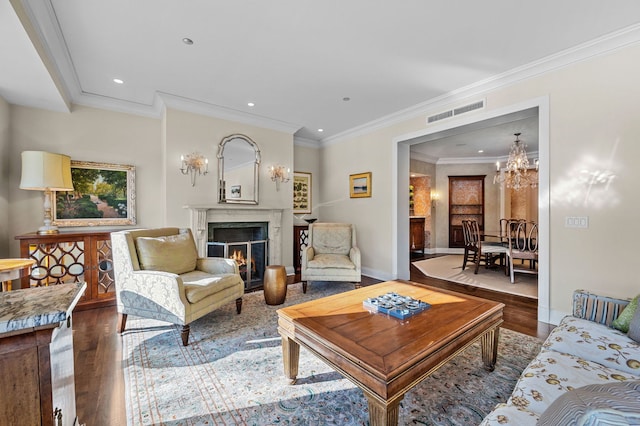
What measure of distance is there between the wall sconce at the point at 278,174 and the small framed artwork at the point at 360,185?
49.4 inches

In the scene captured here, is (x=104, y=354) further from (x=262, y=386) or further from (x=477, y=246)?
(x=477, y=246)

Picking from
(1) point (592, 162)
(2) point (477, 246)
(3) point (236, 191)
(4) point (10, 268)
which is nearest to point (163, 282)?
(4) point (10, 268)

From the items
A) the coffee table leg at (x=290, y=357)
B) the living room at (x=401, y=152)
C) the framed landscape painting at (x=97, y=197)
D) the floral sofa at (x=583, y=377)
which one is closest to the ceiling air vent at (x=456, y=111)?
the living room at (x=401, y=152)

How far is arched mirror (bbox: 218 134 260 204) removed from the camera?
429 cm

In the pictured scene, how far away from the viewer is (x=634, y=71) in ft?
7.97

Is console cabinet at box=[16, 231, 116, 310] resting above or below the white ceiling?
below

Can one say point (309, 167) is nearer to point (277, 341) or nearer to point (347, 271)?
point (347, 271)

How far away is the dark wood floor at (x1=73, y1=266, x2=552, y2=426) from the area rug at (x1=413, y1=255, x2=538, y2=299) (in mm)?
392

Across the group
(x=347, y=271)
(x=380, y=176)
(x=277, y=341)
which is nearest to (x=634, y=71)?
(x=380, y=176)

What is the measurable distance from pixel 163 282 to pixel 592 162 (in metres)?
4.22

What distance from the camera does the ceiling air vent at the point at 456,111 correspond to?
3.45 m

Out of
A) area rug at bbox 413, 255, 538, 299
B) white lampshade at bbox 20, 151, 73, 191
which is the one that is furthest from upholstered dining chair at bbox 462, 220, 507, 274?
white lampshade at bbox 20, 151, 73, 191

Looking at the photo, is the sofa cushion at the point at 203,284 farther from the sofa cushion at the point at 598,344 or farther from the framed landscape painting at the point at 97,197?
the sofa cushion at the point at 598,344

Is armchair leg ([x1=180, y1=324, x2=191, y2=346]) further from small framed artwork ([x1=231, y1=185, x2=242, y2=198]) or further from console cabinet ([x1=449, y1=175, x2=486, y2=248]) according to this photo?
console cabinet ([x1=449, y1=175, x2=486, y2=248])
